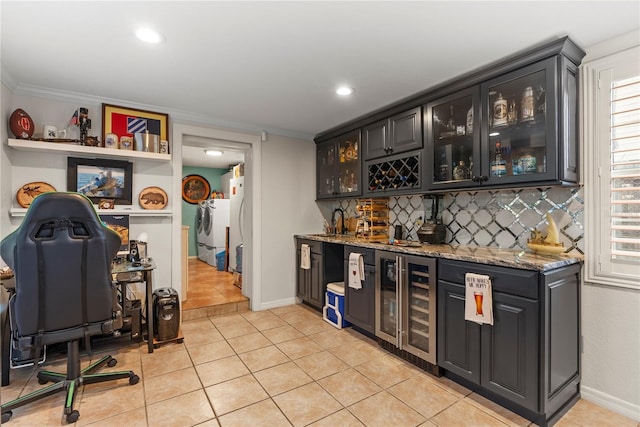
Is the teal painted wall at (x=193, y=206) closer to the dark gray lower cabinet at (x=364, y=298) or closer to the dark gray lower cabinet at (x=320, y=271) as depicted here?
the dark gray lower cabinet at (x=320, y=271)

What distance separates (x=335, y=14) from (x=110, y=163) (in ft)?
8.64

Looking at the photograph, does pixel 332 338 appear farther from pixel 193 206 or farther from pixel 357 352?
pixel 193 206

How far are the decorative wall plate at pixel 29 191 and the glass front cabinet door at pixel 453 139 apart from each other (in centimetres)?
348

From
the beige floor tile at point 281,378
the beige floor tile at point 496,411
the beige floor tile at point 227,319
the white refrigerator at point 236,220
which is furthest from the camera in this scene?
the white refrigerator at point 236,220

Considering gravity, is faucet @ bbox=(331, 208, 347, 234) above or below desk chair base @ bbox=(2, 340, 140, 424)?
above

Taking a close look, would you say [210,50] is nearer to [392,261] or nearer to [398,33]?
[398,33]

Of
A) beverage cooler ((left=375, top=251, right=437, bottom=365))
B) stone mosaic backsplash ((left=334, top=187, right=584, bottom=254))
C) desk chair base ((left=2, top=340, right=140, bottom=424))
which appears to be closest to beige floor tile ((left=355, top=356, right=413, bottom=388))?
beverage cooler ((left=375, top=251, right=437, bottom=365))

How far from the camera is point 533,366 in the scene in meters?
1.77

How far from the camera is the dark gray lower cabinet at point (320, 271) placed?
3650 millimetres

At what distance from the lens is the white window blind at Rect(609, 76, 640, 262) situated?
185 centimetres

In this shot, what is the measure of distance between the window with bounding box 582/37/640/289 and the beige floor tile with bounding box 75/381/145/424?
10.2 ft

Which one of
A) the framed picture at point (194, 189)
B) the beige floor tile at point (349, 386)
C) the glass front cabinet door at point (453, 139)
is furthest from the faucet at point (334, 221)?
the framed picture at point (194, 189)

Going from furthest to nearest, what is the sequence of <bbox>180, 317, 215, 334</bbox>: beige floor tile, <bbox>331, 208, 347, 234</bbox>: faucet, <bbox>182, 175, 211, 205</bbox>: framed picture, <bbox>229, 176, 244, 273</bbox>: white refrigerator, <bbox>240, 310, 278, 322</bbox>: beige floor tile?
<bbox>182, 175, 211, 205</bbox>: framed picture < <bbox>229, 176, 244, 273</bbox>: white refrigerator < <bbox>331, 208, 347, 234</bbox>: faucet < <bbox>240, 310, 278, 322</bbox>: beige floor tile < <bbox>180, 317, 215, 334</bbox>: beige floor tile

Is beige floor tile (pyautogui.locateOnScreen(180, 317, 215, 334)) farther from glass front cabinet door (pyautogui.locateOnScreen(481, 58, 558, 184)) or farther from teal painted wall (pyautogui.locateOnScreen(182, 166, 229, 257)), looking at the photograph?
teal painted wall (pyautogui.locateOnScreen(182, 166, 229, 257))
